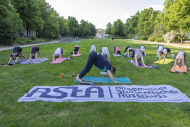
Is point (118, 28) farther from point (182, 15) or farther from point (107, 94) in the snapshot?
point (107, 94)

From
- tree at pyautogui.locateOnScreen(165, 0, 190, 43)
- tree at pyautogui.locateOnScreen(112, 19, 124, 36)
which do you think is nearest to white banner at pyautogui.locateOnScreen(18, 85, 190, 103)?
tree at pyautogui.locateOnScreen(165, 0, 190, 43)

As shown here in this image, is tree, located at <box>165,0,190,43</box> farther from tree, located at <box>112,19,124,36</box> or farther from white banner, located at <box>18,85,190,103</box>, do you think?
tree, located at <box>112,19,124,36</box>

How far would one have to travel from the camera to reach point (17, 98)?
4.59 meters

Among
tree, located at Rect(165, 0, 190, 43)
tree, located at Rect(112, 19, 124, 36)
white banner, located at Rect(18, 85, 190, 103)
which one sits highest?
tree, located at Rect(112, 19, 124, 36)

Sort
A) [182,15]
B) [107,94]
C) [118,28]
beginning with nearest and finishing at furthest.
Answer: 1. [107,94]
2. [182,15]
3. [118,28]

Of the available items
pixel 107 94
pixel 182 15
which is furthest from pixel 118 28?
pixel 107 94

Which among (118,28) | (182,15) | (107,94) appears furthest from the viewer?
(118,28)

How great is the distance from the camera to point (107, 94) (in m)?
4.89

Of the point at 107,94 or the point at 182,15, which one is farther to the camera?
the point at 182,15

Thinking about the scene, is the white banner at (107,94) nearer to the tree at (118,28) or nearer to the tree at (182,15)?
the tree at (182,15)

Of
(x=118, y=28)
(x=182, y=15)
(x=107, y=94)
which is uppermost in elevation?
(x=118, y=28)

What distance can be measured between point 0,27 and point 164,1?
4099 centimetres

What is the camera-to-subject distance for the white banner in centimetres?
451

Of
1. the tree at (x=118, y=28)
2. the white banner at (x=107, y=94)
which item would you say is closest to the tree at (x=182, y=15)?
the white banner at (x=107, y=94)
